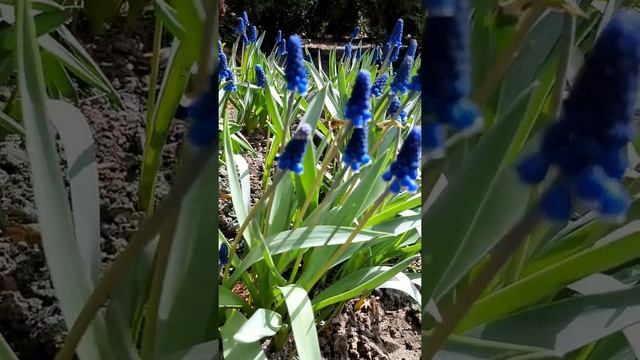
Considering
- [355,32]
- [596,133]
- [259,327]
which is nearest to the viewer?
[596,133]

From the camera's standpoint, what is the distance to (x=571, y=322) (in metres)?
0.65

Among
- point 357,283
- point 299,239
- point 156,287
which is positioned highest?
point 156,287

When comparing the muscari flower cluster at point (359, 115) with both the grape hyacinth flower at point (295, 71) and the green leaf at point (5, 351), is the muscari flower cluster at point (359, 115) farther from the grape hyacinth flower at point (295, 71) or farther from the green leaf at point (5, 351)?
the green leaf at point (5, 351)

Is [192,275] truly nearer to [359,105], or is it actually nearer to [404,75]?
[359,105]

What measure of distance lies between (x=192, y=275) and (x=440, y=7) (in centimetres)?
37

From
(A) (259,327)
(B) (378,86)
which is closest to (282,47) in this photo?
(B) (378,86)

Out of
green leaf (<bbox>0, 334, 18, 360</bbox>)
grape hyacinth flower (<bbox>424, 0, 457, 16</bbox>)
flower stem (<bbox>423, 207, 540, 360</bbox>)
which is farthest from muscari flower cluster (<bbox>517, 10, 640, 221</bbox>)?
green leaf (<bbox>0, 334, 18, 360</bbox>)

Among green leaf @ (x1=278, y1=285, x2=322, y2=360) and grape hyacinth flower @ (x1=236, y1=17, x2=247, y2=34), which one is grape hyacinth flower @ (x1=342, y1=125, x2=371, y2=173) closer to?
green leaf @ (x1=278, y1=285, x2=322, y2=360)

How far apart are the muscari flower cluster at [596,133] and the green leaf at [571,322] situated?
113 millimetres

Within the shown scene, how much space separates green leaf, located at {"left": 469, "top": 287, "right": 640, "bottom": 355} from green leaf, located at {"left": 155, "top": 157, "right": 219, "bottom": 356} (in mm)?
310

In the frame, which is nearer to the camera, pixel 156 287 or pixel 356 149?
pixel 156 287

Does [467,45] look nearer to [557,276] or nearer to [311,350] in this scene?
[557,276]

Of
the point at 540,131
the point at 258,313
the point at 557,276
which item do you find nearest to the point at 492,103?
the point at 540,131

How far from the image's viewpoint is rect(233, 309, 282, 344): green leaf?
957 millimetres
